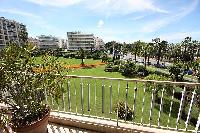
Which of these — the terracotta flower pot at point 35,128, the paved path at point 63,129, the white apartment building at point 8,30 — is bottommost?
the paved path at point 63,129

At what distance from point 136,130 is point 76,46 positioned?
12008 centimetres

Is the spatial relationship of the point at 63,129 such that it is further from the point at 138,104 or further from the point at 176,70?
the point at 176,70

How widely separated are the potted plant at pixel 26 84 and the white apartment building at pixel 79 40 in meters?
118

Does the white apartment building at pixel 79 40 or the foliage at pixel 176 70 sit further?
the white apartment building at pixel 79 40

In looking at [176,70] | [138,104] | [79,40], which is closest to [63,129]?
[138,104]

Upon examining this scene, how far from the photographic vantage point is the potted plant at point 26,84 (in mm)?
3320

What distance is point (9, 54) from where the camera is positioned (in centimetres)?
327

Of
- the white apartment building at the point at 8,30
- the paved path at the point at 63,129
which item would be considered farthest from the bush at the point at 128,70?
the white apartment building at the point at 8,30

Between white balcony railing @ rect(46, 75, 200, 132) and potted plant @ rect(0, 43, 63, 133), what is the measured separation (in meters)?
0.34

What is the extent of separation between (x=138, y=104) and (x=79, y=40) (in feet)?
342

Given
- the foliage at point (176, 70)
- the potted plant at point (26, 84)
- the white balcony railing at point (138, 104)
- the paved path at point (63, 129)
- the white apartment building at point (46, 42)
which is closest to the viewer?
the potted plant at point (26, 84)

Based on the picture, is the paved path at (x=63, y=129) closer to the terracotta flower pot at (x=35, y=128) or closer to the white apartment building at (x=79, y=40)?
the terracotta flower pot at (x=35, y=128)

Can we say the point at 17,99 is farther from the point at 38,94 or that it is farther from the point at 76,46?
the point at 76,46

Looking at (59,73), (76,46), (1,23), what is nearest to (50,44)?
(76,46)
